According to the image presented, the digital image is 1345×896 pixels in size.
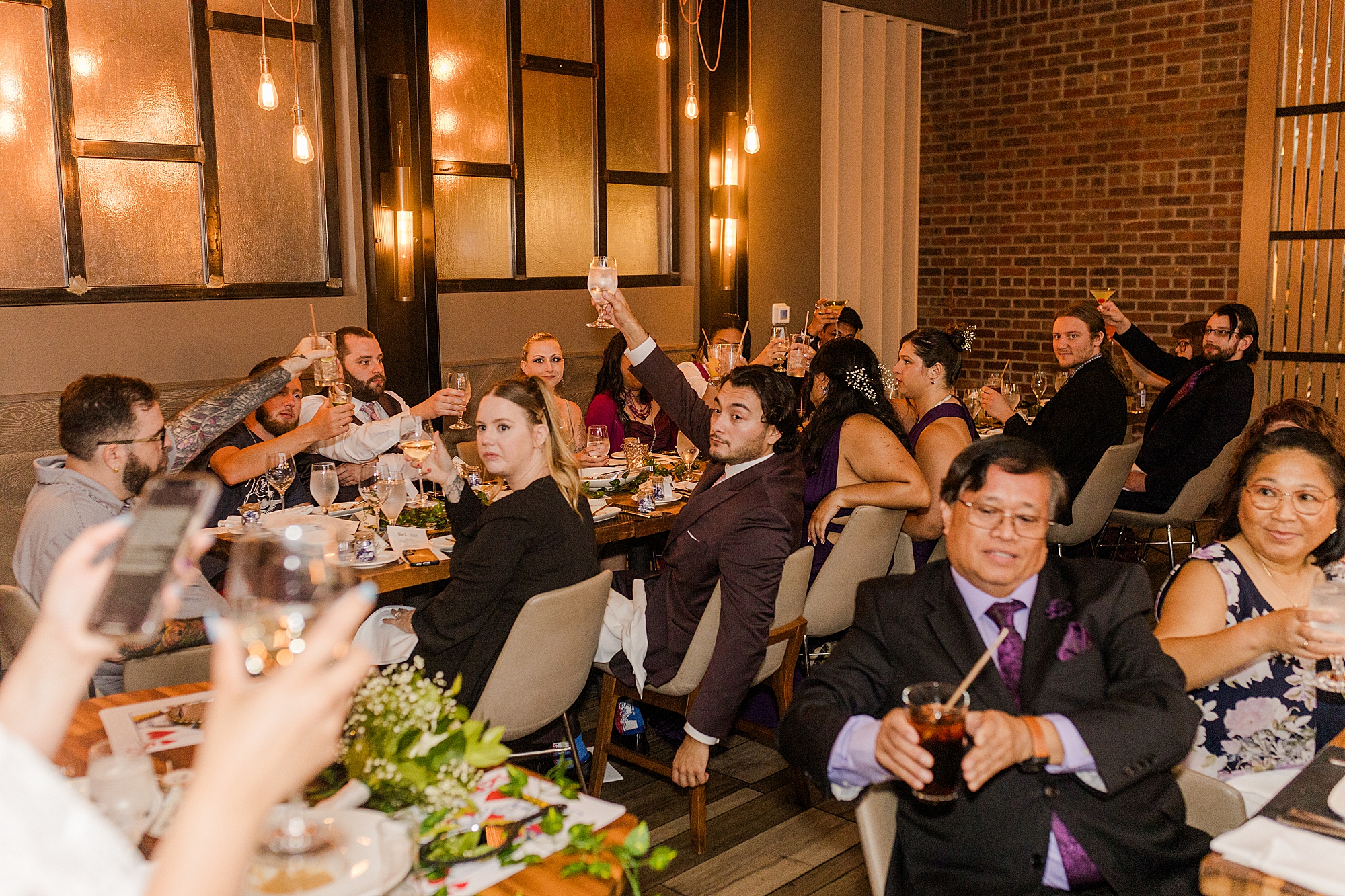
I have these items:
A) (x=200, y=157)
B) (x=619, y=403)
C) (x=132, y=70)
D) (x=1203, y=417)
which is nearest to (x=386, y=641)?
A: (x=619, y=403)

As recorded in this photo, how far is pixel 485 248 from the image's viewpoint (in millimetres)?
6484

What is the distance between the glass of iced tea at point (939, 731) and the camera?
167 cm

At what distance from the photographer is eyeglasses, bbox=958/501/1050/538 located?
205 cm

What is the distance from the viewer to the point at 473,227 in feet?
21.0

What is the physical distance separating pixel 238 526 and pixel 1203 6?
23.2 feet

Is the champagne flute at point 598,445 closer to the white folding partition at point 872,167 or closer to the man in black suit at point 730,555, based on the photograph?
the man in black suit at point 730,555

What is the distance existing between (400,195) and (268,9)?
1.06 m

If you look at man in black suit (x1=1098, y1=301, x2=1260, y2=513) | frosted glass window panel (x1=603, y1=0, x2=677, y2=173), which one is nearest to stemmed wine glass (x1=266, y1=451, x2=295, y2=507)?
frosted glass window panel (x1=603, y1=0, x2=677, y2=173)

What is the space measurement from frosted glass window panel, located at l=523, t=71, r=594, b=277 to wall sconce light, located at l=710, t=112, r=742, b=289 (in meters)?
0.96

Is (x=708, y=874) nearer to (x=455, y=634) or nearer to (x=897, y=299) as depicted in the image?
(x=455, y=634)

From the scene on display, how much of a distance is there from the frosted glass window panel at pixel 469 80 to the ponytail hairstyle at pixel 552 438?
3.39m

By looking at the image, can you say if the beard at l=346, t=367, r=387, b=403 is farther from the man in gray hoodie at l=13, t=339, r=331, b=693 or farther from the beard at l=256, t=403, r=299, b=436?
the man in gray hoodie at l=13, t=339, r=331, b=693

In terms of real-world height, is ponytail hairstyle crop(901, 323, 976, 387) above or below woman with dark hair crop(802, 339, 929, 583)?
above

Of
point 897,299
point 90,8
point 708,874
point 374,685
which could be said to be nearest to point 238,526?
point 708,874
